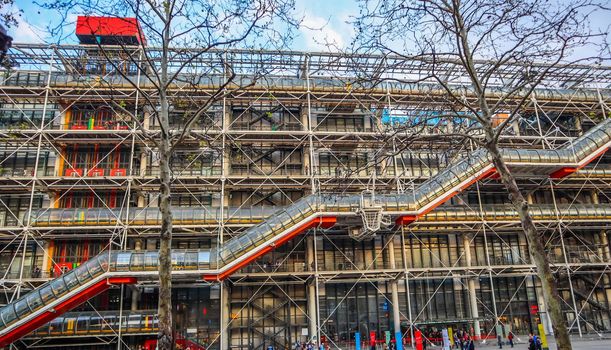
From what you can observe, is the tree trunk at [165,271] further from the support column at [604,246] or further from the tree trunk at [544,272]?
the support column at [604,246]

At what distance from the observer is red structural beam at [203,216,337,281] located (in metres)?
19.7

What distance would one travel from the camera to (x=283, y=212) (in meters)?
20.6

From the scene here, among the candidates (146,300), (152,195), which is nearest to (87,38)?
(152,195)

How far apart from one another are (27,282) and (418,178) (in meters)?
19.6

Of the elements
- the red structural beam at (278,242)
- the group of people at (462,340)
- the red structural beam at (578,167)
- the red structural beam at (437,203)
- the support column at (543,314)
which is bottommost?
the group of people at (462,340)

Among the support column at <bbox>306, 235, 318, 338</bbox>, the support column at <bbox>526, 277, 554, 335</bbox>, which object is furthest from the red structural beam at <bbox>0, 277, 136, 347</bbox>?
the support column at <bbox>526, 277, 554, 335</bbox>

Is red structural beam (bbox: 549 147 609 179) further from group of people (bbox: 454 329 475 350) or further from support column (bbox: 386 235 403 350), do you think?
group of people (bbox: 454 329 475 350)

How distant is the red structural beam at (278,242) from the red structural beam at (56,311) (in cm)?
363

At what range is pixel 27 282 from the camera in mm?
20766

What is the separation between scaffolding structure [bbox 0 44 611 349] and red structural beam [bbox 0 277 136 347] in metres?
1.68

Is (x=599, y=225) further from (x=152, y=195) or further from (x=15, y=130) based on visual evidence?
(x=15, y=130)

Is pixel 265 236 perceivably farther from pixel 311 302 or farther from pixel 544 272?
pixel 544 272

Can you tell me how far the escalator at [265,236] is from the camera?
58.2 feet

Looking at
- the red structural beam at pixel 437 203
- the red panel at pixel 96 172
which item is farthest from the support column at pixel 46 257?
the red structural beam at pixel 437 203
